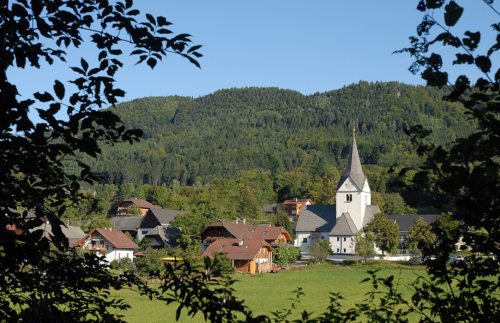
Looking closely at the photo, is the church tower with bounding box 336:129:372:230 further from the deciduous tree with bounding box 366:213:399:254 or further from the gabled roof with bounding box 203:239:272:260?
the gabled roof with bounding box 203:239:272:260

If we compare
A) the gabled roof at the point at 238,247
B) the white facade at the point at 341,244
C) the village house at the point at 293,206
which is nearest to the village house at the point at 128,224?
the gabled roof at the point at 238,247

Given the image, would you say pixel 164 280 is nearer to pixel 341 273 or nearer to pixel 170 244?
pixel 341 273

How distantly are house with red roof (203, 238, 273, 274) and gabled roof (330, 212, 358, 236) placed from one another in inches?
634

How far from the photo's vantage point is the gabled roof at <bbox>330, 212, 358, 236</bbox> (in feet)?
263

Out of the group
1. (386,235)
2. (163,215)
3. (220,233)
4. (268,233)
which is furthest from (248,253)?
(163,215)

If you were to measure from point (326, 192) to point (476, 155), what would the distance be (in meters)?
115

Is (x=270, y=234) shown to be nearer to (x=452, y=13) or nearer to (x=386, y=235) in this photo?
(x=386, y=235)

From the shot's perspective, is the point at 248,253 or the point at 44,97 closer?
the point at 44,97

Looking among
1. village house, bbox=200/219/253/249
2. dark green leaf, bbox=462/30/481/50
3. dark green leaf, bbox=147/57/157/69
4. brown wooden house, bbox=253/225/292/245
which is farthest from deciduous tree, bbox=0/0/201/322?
brown wooden house, bbox=253/225/292/245

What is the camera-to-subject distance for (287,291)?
41.1 meters

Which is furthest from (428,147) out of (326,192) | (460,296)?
(326,192)

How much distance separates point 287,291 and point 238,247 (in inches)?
931

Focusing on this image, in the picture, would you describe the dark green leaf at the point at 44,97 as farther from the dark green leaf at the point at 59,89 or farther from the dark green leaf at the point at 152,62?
the dark green leaf at the point at 152,62

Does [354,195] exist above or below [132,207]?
above
